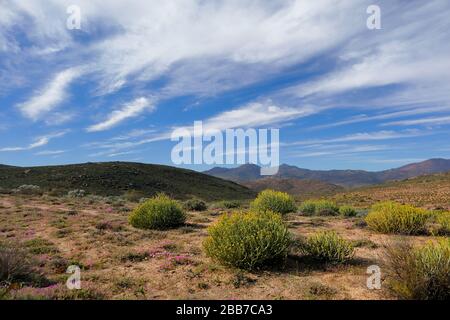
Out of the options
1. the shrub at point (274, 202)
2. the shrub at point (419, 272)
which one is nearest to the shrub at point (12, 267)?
the shrub at point (419, 272)

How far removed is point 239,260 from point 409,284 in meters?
3.71

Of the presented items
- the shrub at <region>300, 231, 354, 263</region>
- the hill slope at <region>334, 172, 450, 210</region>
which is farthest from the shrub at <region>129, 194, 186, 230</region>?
the hill slope at <region>334, 172, 450, 210</region>

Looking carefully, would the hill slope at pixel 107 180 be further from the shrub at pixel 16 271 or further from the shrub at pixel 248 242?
the shrub at pixel 248 242

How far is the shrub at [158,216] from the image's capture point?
1566cm

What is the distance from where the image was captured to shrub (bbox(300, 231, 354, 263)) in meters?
9.28

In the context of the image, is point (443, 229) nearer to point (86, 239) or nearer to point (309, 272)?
point (309, 272)

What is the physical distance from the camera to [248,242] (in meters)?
8.92

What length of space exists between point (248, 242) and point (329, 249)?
2241 mm

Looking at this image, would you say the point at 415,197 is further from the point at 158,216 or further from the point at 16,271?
the point at 16,271

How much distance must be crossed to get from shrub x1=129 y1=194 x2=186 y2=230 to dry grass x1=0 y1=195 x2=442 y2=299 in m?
0.86

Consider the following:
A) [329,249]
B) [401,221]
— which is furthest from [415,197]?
[329,249]

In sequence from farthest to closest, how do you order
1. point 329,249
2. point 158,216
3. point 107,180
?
point 107,180, point 158,216, point 329,249

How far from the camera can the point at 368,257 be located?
9.96 m

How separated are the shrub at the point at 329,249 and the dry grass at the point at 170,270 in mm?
268
